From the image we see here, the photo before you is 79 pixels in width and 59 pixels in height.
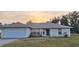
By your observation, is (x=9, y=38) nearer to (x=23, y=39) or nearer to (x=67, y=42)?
(x=23, y=39)

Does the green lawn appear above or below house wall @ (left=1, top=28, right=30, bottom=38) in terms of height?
below

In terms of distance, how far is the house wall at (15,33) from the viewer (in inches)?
321

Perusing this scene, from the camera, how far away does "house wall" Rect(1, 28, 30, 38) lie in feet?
26.7

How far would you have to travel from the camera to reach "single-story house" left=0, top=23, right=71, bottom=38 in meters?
8.15

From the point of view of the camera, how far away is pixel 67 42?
26.7ft

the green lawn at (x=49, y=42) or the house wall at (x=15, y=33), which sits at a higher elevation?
the house wall at (x=15, y=33)

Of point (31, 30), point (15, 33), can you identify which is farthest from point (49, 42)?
point (15, 33)

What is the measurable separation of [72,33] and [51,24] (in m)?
0.36

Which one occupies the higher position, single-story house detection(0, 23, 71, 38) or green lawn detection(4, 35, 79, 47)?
single-story house detection(0, 23, 71, 38)

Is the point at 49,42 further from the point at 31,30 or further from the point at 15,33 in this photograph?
the point at 15,33

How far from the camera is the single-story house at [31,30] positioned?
815 centimetres
